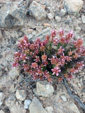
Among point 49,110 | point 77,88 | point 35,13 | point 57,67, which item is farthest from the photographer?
point 35,13

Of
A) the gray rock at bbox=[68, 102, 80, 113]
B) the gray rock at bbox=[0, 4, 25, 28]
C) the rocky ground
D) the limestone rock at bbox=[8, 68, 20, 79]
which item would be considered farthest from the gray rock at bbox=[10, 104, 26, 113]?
the gray rock at bbox=[0, 4, 25, 28]

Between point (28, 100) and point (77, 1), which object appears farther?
point (77, 1)

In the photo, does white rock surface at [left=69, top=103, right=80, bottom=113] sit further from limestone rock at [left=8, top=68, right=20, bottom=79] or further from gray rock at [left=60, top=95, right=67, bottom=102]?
limestone rock at [left=8, top=68, right=20, bottom=79]

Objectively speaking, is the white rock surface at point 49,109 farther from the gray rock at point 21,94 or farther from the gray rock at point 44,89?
the gray rock at point 21,94

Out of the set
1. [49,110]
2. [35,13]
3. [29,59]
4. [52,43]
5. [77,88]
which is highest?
[35,13]

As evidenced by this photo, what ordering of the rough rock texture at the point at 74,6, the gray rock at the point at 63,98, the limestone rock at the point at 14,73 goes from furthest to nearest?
the rough rock texture at the point at 74,6, the limestone rock at the point at 14,73, the gray rock at the point at 63,98

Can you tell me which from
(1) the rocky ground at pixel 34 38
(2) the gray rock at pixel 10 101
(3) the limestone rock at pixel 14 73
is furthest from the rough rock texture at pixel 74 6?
(2) the gray rock at pixel 10 101

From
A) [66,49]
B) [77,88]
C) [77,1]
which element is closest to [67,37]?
[66,49]

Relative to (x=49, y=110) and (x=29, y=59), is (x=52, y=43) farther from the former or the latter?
(x=49, y=110)
